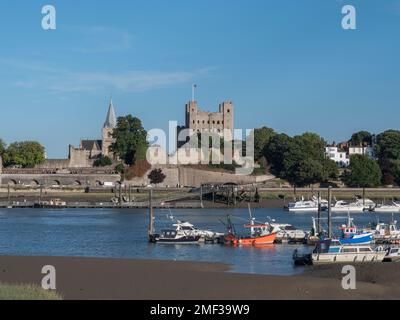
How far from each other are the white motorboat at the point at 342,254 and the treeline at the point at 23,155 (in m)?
90.1

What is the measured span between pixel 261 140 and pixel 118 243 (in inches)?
3254

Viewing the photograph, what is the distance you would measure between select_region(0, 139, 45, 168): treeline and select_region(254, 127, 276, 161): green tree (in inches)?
1218

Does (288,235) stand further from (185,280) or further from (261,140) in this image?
(261,140)

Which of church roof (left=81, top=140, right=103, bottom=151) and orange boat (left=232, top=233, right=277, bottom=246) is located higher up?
church roof (left=81, top=140, right=103, bottom=151)

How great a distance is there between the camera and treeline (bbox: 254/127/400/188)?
109500 millimetres

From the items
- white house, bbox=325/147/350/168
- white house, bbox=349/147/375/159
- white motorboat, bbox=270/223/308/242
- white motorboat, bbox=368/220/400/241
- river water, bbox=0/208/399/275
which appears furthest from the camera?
white house, bbox=325/147/350/168

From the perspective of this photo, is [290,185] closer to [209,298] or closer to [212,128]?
[212,128]

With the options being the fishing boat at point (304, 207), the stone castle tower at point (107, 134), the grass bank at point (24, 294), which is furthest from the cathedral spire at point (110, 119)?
the grass bank at point (24, 294)

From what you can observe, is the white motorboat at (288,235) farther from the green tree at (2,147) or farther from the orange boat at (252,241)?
the green tree at (2,147)

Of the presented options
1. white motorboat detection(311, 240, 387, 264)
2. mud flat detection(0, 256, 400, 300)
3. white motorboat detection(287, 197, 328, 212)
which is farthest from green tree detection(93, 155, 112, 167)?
white motorboat detection(311, 240, 387, 264)

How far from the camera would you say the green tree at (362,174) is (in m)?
109

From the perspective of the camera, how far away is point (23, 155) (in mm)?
121188

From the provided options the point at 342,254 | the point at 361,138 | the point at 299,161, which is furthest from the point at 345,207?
the point at 361,138

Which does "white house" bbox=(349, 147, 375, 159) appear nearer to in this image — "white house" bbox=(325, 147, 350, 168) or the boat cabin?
"white house" bbox=(325, 147, 350, 168)
